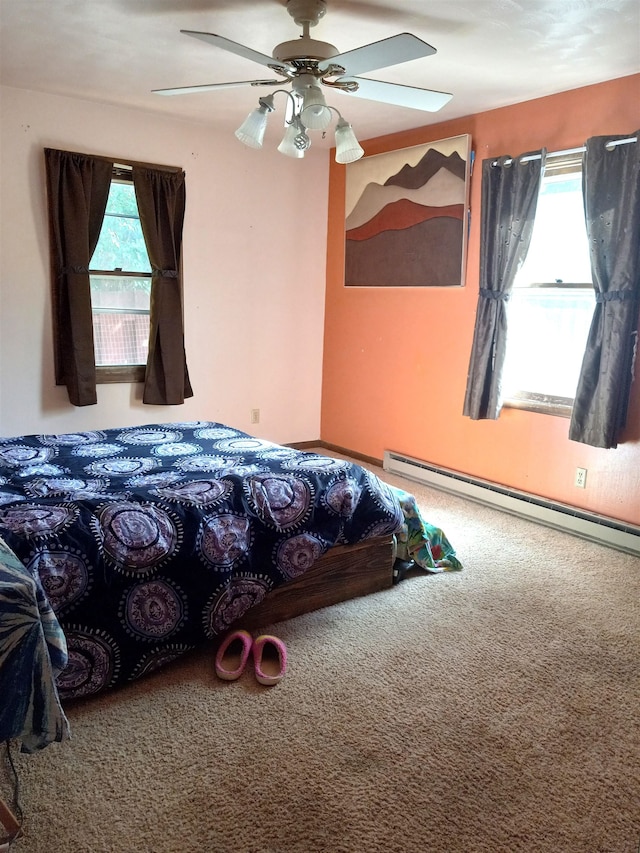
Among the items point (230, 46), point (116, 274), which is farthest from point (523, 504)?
point (116, 274)

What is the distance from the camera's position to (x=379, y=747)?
5.94 feet

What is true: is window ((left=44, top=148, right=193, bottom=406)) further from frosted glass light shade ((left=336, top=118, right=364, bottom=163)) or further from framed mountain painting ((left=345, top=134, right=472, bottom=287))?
frosted glass light shade ((left=336, top=118, right=364, bottom=163))

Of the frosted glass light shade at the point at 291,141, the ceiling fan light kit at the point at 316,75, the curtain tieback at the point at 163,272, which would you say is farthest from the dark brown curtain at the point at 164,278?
the frosted glass light shade at the point at 291,141

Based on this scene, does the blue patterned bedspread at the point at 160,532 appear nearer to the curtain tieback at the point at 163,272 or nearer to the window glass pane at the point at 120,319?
the window glass pane at the point at 120,319

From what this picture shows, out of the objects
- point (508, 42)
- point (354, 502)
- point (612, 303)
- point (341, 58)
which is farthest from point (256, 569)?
point (508, 42)

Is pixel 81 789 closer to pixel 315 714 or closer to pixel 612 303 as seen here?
pixel 315 714

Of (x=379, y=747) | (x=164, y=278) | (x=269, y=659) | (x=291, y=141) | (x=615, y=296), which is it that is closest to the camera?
(x=379, y=747)

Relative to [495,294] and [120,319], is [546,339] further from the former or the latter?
[120,319]

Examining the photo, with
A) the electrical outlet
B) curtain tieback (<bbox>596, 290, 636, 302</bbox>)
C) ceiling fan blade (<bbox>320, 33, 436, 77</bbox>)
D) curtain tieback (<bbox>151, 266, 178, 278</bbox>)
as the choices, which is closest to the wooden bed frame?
the electrical outlet

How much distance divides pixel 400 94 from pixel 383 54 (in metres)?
0.51

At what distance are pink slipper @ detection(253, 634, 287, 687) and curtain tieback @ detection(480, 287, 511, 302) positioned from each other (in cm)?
233

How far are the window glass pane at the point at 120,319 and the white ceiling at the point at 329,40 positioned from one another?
108 cm

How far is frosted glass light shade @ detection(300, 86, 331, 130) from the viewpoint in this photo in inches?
90.9

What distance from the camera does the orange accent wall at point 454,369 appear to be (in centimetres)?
331
